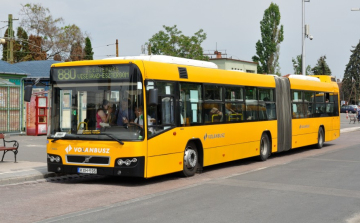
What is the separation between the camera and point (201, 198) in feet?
34.2

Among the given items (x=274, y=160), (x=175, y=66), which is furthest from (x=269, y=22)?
(x=175, y=66)

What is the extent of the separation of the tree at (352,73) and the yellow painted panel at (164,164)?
355 feet

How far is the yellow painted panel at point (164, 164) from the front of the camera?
1220 centimetres

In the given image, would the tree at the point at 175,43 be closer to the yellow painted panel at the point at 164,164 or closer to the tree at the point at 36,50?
the tree at the point at 36,50

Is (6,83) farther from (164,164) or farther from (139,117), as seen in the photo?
(139,117)

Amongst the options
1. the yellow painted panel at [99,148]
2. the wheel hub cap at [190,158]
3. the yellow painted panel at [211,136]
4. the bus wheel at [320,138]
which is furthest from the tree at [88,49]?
the yellow painted panel at [99,148]

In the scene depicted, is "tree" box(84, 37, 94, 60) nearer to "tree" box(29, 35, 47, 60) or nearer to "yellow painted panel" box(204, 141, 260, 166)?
"tree" box(29, 35, 47, 60)

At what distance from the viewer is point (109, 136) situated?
1193 centimetres

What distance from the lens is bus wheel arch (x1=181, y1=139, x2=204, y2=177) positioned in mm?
13680

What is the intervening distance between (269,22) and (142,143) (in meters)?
68.7

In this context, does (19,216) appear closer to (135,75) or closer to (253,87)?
(135,75)

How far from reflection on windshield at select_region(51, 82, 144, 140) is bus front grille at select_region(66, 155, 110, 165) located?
1.51ft

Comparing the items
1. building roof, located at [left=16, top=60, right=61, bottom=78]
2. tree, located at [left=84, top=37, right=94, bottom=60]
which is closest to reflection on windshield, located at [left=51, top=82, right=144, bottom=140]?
building roof, located at [left=16, top=60, right=61, bottom=78]

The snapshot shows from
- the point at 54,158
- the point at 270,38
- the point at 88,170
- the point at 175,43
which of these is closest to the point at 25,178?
the point at 54,158
